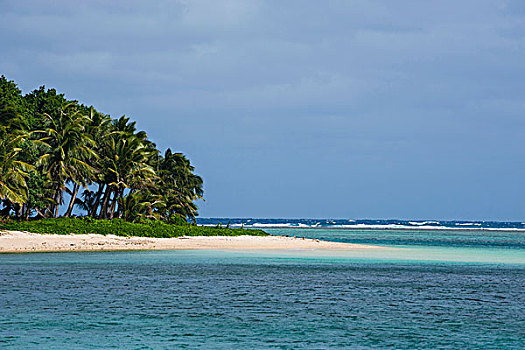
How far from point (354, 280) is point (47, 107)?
45.6 metres

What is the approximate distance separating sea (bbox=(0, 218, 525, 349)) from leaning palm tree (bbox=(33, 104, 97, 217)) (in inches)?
789

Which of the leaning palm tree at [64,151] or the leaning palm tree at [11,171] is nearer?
the leaning palm tree at [11,171]

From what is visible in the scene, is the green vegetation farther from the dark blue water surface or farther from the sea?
the dark blue water surface

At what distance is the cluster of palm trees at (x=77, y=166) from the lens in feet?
154

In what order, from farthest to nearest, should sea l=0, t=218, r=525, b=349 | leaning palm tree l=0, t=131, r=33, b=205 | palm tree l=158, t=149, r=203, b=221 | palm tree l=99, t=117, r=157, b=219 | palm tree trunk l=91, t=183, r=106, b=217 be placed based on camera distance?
palm tree l=158, t=149, r=203, b=221 < palm tree trunk l=91, t=183, r=106, b=217 < palm tree l=99, t=117, r=157, b=219 < leaning palm tree l=0, t=131, r=33, b=205 < sea l=0, t=218, r=525, b=349

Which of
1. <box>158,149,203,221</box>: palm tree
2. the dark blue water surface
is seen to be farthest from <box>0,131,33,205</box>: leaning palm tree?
<box>158,149,203,221</box>: palm tree

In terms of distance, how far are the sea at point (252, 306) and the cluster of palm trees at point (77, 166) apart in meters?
15.7

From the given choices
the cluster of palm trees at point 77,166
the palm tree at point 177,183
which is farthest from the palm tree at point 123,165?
the palm tree at point 177,183

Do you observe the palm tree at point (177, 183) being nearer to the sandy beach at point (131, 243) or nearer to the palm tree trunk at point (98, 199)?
the palm tree trunk at point (98, 199)

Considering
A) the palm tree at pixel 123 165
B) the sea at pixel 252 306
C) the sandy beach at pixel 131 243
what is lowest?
the sea at pixel 252 306

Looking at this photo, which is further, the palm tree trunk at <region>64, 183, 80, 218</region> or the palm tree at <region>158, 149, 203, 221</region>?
the palm tree at <region>158, 149, 203, 221</region>

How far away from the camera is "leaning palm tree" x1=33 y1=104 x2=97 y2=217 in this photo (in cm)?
5369

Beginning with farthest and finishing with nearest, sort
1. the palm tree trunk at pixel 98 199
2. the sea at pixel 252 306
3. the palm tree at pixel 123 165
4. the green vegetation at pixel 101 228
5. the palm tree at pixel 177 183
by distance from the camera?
the palm tree at pixel 177 183, the palm tree trunk at pixel 98 199, the palm tree at pixel 123 165, the green vegetation at pixel 101 228, the sea at pixel 252 306

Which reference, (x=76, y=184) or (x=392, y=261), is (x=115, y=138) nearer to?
(x=76, y=184)
